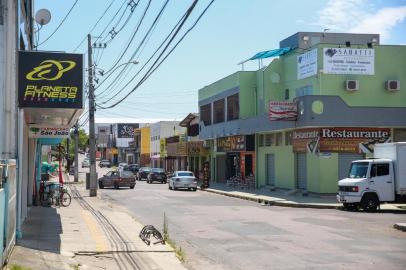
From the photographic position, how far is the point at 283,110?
32.3 metres

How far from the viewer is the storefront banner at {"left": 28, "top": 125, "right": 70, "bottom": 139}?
21.9 m

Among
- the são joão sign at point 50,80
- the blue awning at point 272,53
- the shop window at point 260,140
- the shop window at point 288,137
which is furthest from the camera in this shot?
the shop window at point 260,140

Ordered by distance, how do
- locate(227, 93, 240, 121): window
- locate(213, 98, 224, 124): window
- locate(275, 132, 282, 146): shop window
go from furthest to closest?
locate(213, 98, 224, 124): window → locate(227, 93, 240, 121): window → locate(275, 132, 282, 146): shop window

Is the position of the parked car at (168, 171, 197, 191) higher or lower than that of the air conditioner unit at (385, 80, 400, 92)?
lower

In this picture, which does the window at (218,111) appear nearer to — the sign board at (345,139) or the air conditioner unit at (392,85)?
the air conditioner unit at (392,85)

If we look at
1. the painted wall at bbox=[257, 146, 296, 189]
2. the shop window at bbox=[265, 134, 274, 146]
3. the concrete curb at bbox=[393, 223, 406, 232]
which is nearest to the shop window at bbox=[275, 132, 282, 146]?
the painted wall at bbox=[257, 146, 296, 189]

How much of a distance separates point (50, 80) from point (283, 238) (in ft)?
24.1

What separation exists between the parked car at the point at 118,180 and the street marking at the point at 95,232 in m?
22.5

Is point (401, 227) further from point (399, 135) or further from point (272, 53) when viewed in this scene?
point (272, 53)

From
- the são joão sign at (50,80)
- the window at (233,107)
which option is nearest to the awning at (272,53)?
the window at (233,107)

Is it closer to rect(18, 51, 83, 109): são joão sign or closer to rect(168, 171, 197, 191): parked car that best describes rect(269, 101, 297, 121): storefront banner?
rect(168, 171, 197, 191): parked car

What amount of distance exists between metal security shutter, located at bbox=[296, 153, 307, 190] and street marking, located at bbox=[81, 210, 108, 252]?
15.9 m

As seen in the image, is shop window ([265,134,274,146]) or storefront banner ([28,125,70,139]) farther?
shop window ([265,134,274,146])

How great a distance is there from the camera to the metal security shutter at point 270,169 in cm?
3975
